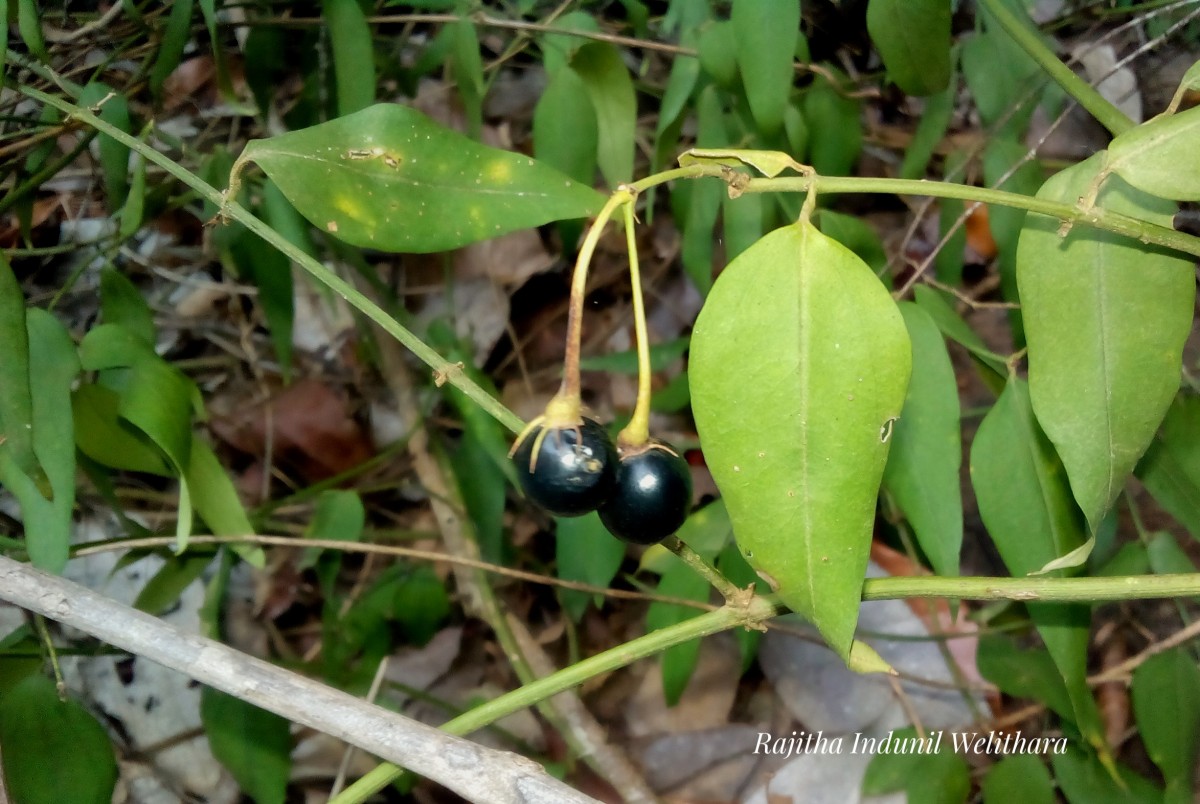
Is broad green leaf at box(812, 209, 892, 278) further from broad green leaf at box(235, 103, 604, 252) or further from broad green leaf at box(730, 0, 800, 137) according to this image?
broad green leaf at box(235, 103, 604, 252)

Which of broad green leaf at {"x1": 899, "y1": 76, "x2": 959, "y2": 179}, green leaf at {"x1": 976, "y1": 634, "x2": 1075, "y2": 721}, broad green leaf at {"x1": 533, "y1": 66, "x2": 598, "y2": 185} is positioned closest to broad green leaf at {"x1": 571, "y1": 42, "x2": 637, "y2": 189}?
broad green leaf at {"x1": 533, "y1": 66, "x2": 598, "y2": 185}

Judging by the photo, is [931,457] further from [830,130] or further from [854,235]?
[830,130]

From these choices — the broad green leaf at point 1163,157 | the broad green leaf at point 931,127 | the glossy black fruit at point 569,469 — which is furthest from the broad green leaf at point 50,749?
the broad green leaf at point 931,127

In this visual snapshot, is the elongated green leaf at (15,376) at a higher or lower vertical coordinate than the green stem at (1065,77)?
lower

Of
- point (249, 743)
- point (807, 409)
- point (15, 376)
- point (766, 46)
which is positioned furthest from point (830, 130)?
point (249, 743)

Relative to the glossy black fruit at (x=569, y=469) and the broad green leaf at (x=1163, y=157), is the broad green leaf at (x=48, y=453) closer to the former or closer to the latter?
the glossy black fruit at (x=569, y=469)

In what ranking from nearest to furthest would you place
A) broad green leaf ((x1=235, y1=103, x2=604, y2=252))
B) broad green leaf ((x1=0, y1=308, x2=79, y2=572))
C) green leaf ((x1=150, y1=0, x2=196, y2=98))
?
broad green leaf ((x1=235, y1=103, x2=604, y2=252)) → broad green leaf ((x1=0, y1=308, x2=79, y2=572)) → green leaf ((x1=150, y1=0, x2=196, y2=98))
